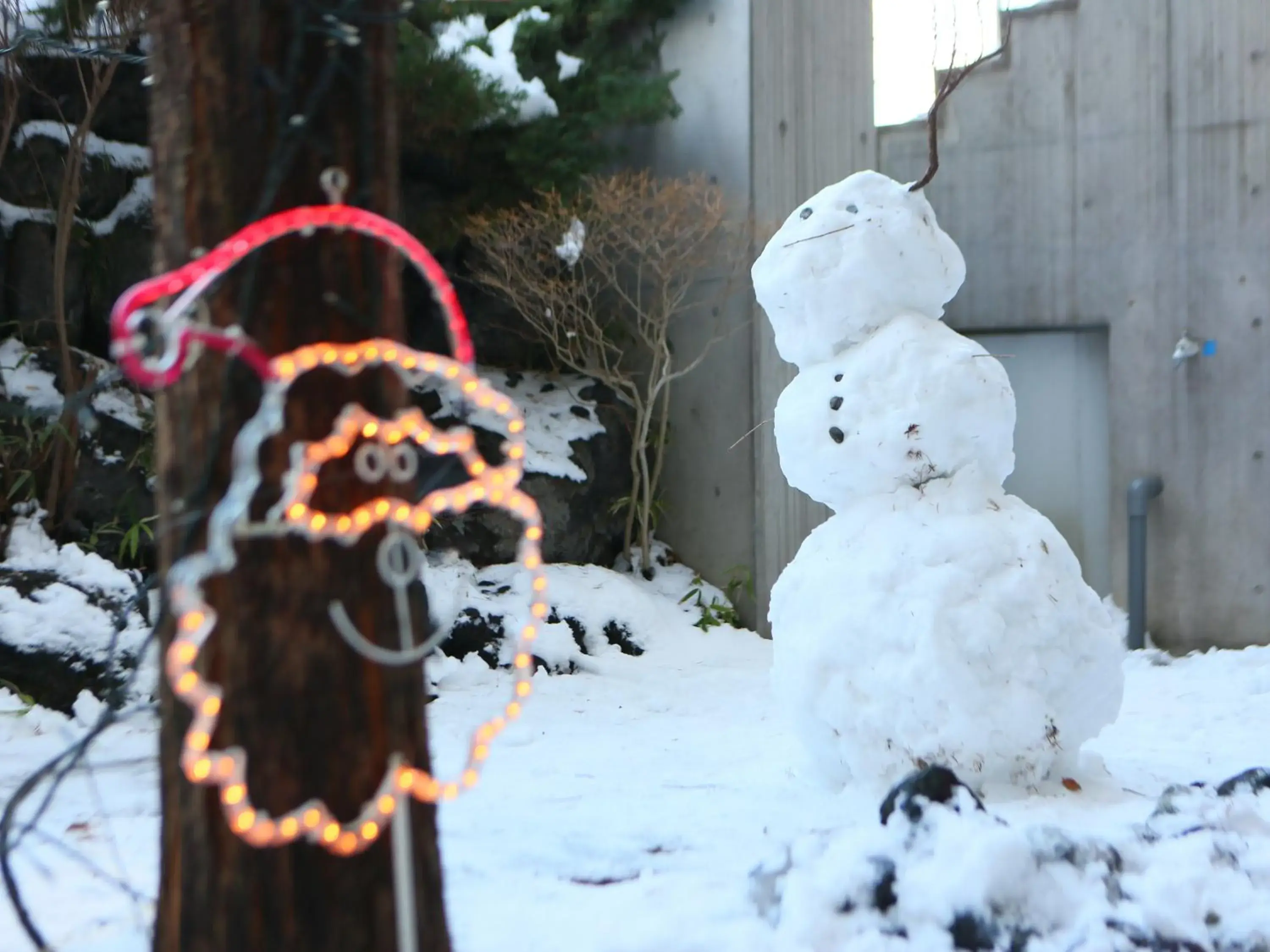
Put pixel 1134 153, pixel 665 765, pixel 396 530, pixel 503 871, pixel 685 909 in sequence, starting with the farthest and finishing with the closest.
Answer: pixel 1134 153 < pixel 665 765 < pixel 503 871 < pixel 685 909 < pixel 396 530

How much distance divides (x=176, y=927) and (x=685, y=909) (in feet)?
3.91

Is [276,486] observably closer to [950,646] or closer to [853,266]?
[950,646]

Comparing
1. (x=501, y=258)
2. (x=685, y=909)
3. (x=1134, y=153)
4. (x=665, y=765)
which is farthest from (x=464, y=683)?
(x=1134, y=153)

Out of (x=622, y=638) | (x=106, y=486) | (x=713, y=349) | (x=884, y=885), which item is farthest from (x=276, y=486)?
(x=713, y=349)

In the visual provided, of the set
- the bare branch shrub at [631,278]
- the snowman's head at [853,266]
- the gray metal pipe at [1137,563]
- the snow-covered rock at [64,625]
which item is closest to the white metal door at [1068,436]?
the gray metal pipe at [1137,563]

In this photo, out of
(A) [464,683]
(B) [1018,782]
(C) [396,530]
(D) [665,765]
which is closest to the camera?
(C) [396,530]

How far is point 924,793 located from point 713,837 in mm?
796

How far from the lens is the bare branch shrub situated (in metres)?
6.98

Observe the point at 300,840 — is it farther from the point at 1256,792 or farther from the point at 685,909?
the point at 1256,792

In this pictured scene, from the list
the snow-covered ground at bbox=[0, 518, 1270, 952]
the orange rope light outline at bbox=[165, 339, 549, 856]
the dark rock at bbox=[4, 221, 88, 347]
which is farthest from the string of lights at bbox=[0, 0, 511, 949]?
the dark rock at bbox=[4, 221, 88, 347]

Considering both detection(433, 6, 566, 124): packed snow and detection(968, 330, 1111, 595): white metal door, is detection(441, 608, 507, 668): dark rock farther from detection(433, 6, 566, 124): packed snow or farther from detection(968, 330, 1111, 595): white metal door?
detection(968, 330, 1111, 595): white metal door

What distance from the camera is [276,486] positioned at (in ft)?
4.76

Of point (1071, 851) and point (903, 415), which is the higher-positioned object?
point (903, 415)

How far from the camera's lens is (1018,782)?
126 inches
